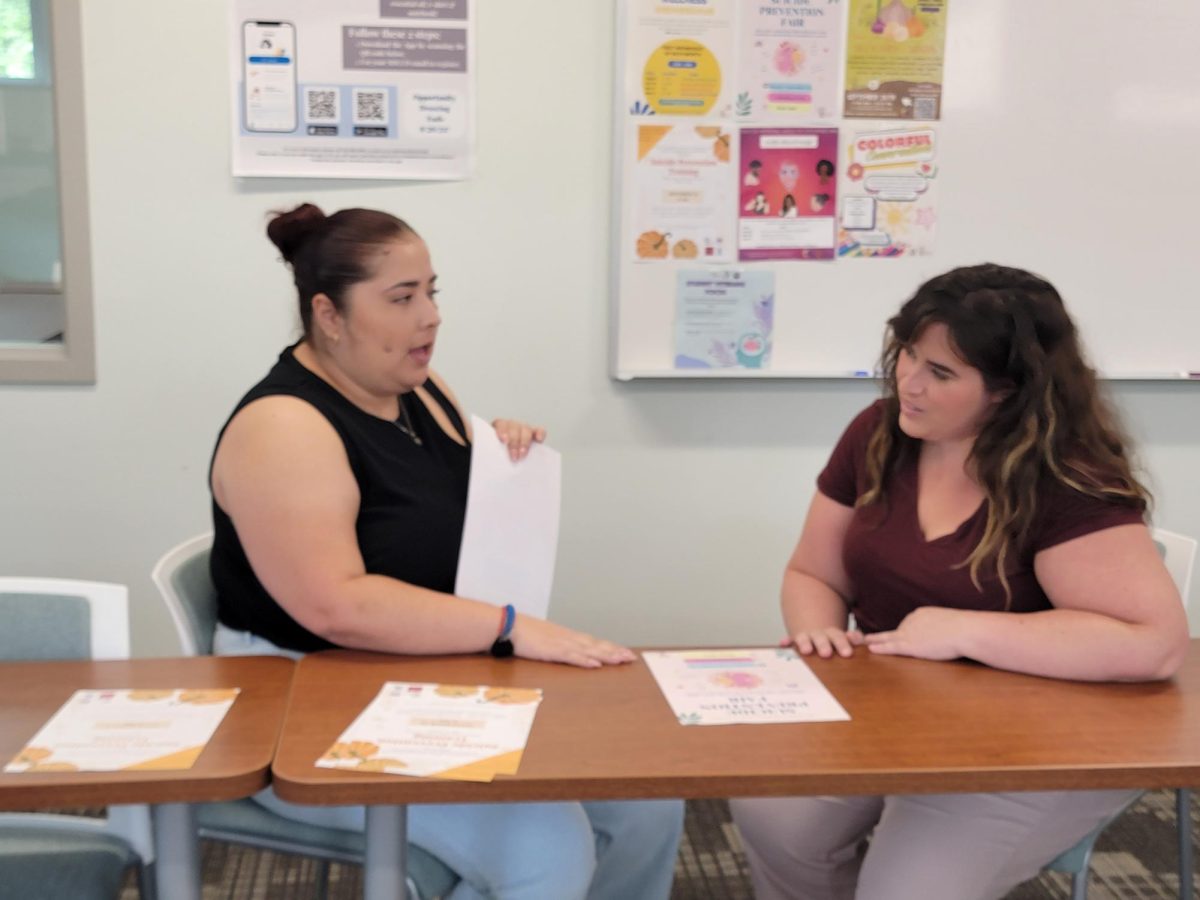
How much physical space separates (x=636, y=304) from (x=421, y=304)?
1.02m

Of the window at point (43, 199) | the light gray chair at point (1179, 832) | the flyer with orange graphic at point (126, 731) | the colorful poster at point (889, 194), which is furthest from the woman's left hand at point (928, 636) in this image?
the window at point (43, 199)

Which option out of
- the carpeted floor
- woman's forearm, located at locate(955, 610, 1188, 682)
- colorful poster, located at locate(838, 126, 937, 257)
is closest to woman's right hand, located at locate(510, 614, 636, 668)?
woman's forearm, located at locate(955, 610, 1188, 682)

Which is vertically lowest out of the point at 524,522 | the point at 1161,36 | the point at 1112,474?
the point at 524,522

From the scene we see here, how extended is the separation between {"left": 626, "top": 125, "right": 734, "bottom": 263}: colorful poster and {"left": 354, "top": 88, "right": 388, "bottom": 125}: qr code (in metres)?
0.59

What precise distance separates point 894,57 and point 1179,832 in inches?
70.1

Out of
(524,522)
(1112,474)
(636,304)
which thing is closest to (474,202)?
(636,304)

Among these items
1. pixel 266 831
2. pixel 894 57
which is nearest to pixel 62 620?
pixel 266 831

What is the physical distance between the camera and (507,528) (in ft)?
5.74

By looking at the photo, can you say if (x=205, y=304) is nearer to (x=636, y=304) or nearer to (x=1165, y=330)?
(x=636, y=304)

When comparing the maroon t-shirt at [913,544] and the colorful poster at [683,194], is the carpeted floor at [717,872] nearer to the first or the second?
the maroon t-shirt at [913,544]

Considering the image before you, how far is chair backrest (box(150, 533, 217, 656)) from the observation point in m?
1.65

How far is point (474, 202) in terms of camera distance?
106 inches

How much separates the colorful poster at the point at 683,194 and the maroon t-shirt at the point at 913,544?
930 millimetres

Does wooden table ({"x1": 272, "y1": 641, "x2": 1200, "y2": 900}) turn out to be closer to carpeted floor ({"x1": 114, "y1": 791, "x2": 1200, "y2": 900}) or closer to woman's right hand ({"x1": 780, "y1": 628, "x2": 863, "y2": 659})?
woman's right hand ({"x1": 780, "y1": 628, "x2": 863, "y2": 659})
